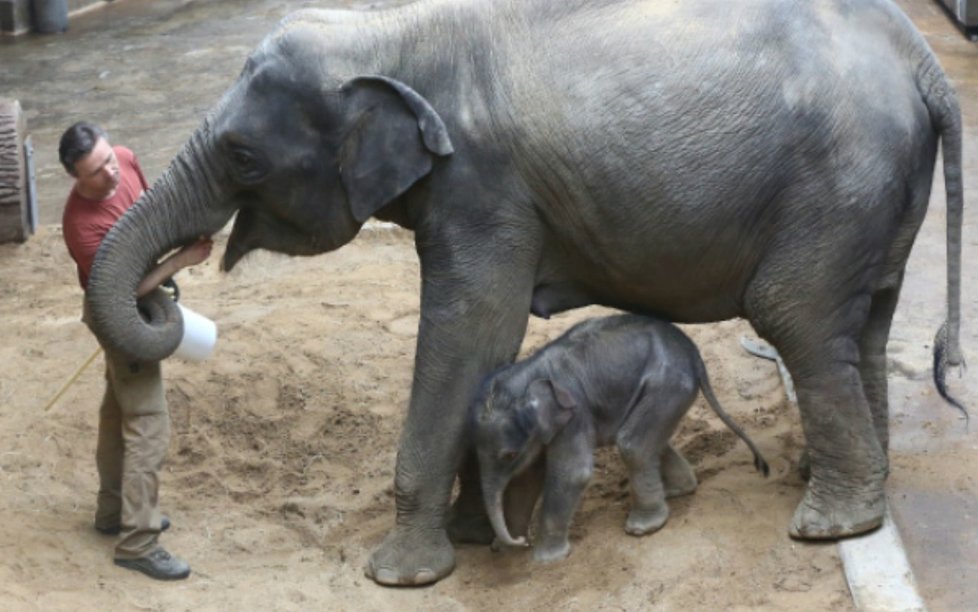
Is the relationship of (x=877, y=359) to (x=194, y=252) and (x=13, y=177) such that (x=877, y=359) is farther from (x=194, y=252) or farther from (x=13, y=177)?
(x=13, y=177)

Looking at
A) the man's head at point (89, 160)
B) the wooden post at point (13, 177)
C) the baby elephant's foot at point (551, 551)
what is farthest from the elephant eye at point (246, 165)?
the wooden post at point (13, 177)

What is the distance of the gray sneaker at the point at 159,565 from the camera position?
23.1 ft

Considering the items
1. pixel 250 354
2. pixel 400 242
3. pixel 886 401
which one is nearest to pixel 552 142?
pixel 886 401

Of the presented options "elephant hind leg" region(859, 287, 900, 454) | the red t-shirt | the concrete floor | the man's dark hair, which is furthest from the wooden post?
"elephant hind leg" region(859, 287, 900, 454)

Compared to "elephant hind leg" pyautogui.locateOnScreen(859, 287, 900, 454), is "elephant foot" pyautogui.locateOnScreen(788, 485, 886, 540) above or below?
below

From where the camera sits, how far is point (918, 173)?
6.70 m

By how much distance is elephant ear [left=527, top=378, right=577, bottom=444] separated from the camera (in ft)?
21.8

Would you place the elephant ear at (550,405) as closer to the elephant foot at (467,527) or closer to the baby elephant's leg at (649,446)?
the baby elephant's leg at (649,446)

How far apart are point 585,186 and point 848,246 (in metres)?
0.96

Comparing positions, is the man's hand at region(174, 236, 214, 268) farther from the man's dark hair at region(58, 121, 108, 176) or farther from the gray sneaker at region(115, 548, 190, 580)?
the gray sneaker at region(115, 548, 190, 580)

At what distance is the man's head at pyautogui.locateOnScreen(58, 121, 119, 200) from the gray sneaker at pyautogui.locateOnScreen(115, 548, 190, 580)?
139 cm

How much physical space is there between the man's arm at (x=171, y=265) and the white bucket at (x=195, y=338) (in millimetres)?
446

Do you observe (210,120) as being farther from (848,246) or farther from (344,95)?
(848,246)

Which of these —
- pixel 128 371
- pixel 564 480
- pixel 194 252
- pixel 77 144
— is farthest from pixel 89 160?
pixel 564 480
